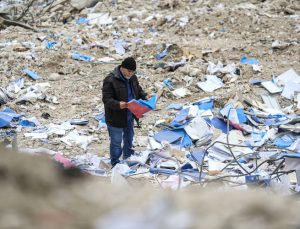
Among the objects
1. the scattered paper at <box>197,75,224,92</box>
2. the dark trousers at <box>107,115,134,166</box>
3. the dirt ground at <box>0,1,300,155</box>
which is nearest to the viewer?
the dark trousers at <box>107,115,134,166</box>

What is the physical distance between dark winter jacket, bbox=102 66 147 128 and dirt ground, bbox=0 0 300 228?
1.17 m

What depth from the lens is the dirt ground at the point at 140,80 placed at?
2.31 meters

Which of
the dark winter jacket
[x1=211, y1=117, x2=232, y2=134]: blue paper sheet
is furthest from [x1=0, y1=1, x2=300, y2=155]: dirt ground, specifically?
the dark winter jacket

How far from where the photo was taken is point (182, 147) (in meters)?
7.82

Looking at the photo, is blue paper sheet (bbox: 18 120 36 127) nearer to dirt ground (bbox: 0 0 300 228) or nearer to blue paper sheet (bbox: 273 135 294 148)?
dirt ground (bbox: 0 0 300 228)

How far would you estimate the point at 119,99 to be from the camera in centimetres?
681

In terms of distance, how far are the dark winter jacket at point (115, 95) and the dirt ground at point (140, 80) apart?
117 centimetres

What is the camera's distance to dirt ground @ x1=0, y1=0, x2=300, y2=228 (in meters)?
2.31

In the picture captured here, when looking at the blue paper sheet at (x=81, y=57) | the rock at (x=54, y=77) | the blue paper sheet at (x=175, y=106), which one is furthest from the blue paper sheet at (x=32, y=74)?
the blue paper sheet at (x=175, y=106)

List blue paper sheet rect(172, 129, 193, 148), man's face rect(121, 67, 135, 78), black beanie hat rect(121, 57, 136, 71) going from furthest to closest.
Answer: blue paper sheet rect(172, 129, 193, 148) < man's face rect(121, 67, 135, 78) < black beanie hat rect(121, 57, 136, 71)

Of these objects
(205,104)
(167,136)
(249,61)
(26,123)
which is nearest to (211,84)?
(205,104)

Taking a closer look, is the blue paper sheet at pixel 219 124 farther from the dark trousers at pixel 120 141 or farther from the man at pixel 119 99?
the man at pixel 119 99

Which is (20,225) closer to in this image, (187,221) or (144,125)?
(187,221)

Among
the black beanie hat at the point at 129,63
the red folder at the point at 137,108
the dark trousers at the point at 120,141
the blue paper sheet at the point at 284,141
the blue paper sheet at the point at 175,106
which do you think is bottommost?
the blue paper sheet at the point at 175,106
